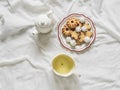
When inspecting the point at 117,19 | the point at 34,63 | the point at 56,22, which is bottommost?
the point at 34,63

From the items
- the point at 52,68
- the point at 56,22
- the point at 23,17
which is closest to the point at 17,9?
the point at 23,17

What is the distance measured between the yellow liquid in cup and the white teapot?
→ 122 mm

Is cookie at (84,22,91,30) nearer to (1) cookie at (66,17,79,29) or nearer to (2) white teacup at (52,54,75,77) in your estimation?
(1) cookie at (66,17,79,29)

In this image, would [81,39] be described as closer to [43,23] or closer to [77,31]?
[77,31]

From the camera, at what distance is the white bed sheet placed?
88cm

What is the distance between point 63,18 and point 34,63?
0.71 ft

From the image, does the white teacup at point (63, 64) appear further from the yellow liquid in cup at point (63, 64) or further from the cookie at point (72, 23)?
the cookie at point (72, 23)

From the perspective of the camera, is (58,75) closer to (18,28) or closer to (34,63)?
(34,63)

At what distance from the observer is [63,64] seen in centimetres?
88

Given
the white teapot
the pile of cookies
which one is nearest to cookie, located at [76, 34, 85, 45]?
the pile of cookies

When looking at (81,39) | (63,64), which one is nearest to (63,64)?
(63,64)

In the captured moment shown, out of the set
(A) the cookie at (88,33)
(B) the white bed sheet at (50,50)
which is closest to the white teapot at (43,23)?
(B) the white bed sheet at (50,50)

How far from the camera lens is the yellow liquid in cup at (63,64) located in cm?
87

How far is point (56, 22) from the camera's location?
3.18 feet
